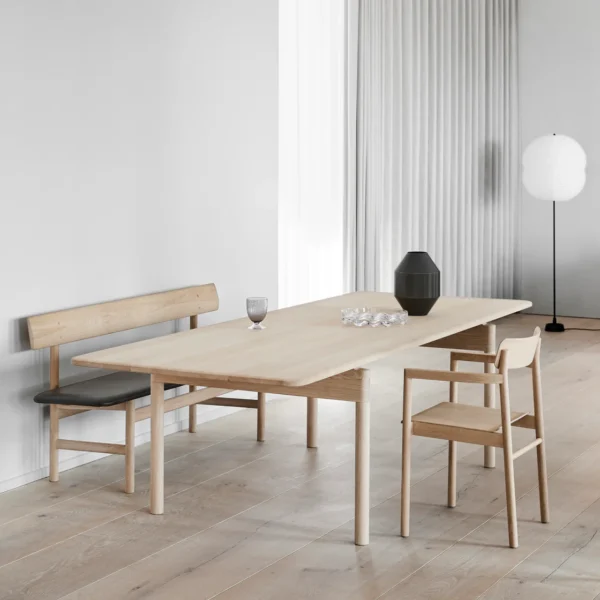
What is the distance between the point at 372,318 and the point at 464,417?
0.64 metres

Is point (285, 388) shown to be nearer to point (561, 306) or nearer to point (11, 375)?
point (11, 375)

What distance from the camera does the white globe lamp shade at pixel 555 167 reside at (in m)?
7.90

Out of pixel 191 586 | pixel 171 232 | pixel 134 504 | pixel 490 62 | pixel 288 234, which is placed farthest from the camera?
pixel 490 62

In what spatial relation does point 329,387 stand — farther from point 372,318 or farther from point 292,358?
point 372,318

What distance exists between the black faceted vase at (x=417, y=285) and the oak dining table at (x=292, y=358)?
0.08 meters

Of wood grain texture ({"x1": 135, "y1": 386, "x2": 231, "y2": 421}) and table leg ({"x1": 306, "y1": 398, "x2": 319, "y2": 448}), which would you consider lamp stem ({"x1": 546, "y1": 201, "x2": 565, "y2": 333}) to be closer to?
table leg ({"x1": 306, "y1": 398, "x2": 319, "y2": 448})

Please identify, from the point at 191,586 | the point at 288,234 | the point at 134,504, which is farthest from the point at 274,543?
the point at 288,234

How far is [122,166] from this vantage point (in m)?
4.43

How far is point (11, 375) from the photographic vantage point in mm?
3943

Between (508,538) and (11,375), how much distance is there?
2.00 meters

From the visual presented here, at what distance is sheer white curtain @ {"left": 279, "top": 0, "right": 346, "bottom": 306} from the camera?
19.9ft

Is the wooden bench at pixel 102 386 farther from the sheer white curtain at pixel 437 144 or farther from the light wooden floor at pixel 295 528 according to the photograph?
the sheer white curtain at pixel 437 144

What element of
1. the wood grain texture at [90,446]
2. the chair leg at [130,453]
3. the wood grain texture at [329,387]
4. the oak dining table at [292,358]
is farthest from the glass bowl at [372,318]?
the wood grain texture at [90,446]

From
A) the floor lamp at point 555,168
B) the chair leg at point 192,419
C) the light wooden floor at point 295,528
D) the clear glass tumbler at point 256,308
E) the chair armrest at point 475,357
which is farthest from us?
the floor lamp at point 555,168
